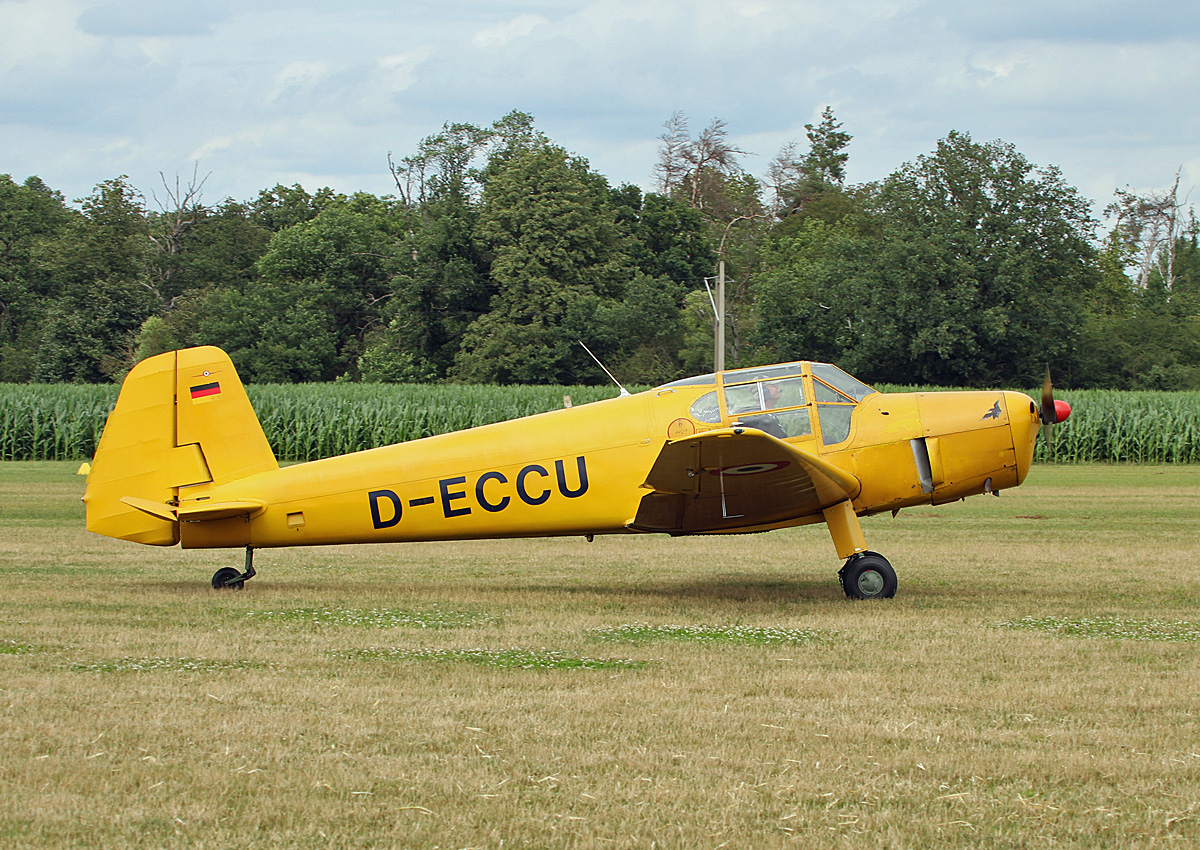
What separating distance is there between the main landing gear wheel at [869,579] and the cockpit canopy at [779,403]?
1114mm

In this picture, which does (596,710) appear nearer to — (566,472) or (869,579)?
(566,472)

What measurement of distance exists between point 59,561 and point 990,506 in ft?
51.9

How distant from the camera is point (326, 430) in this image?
108 ft

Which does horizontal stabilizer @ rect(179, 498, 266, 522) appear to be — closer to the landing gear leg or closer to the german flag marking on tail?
the landing gear leg

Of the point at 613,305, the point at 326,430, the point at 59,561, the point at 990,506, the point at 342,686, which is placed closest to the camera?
the point at 342,686

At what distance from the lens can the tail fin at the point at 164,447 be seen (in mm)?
10023

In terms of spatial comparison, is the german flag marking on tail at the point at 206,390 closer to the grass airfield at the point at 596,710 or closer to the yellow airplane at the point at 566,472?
the yellow airplane at the point at 566,472

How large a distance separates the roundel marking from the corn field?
24196 mm

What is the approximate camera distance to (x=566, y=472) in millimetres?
10109

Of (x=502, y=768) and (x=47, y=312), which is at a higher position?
(x=47, y=312)

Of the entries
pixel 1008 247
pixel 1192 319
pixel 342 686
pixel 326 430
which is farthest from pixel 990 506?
pixel 1192 319

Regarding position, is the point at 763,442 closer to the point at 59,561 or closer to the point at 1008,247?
the point at 59,561

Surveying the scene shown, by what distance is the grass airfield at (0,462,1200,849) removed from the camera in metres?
4.46

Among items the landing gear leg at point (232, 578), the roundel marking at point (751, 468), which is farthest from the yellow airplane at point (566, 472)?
the roundel marking at point (751, 468)
